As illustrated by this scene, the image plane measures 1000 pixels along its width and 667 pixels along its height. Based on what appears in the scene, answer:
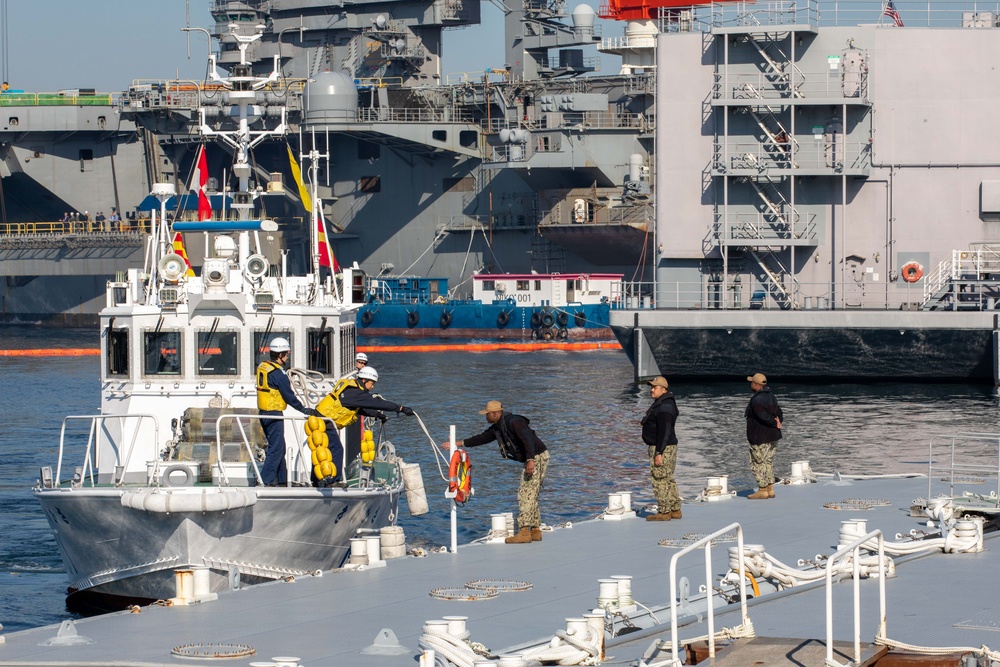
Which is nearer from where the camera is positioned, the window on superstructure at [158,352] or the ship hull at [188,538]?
the ship hull at [188,538]

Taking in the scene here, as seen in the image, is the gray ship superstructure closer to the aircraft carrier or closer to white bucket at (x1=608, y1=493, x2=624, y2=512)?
the aircraft carrier

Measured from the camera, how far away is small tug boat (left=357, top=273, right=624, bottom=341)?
209 ft

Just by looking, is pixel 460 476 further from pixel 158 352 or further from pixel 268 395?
pixel 158 352

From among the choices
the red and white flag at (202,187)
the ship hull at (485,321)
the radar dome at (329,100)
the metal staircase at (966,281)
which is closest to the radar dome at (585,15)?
the radar dome at (329,100)

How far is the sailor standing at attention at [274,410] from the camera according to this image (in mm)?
15898

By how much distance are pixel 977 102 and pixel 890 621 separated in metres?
35.8

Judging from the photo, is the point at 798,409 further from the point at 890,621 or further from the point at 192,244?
the point at 192,244

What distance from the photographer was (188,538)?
14.7 meters

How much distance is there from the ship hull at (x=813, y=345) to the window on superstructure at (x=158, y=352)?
82.6 ft

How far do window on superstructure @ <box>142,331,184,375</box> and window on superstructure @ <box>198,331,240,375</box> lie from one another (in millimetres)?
277

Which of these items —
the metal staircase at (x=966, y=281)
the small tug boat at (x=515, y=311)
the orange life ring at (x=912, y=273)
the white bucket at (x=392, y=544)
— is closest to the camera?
the white bucket at (x=392, y=544)

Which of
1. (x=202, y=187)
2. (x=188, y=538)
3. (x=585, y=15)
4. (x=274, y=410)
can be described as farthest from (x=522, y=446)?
(x=585, y=15)

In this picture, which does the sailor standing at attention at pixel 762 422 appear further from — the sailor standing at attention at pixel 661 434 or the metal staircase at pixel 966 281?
the metal staircase at pixel 966 281

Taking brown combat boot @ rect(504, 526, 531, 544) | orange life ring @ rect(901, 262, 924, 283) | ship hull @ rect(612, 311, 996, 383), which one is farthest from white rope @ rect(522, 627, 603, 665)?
orange life ring @ rect(901, 262, 924, 283)
